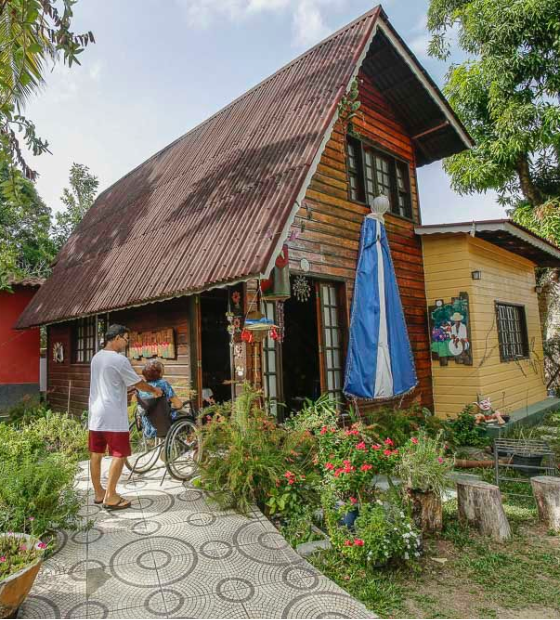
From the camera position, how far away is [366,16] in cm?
762

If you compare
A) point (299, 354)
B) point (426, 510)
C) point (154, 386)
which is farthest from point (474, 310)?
point (154, 386)

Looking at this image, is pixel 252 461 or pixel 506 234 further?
pixel 506 234

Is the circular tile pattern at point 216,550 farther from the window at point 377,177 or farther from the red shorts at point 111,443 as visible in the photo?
the window at point 377,177

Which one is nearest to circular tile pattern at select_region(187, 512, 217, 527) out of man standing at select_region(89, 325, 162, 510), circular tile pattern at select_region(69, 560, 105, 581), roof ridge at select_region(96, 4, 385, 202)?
man standing at select_region(89, 325, 162, 510)

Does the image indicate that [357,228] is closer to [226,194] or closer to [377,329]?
[377,329]

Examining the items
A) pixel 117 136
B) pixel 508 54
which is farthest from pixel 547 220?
pixel 117 136

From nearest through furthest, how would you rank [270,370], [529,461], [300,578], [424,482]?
[300,578] < [424,482] < [529,461] < [270,370]

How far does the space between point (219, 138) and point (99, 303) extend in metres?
4.19

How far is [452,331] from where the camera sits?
8.66 meters

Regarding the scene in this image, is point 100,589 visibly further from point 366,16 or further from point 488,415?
point 366,16

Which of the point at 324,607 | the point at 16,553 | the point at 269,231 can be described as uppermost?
the point at 269,231

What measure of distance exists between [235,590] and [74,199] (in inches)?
1008

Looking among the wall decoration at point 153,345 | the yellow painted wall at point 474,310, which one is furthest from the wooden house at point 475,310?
the wall decoration at point 153,345

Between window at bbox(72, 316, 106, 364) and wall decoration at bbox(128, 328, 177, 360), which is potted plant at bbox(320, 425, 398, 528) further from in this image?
window at bbox(72, 316, 106, 364)
